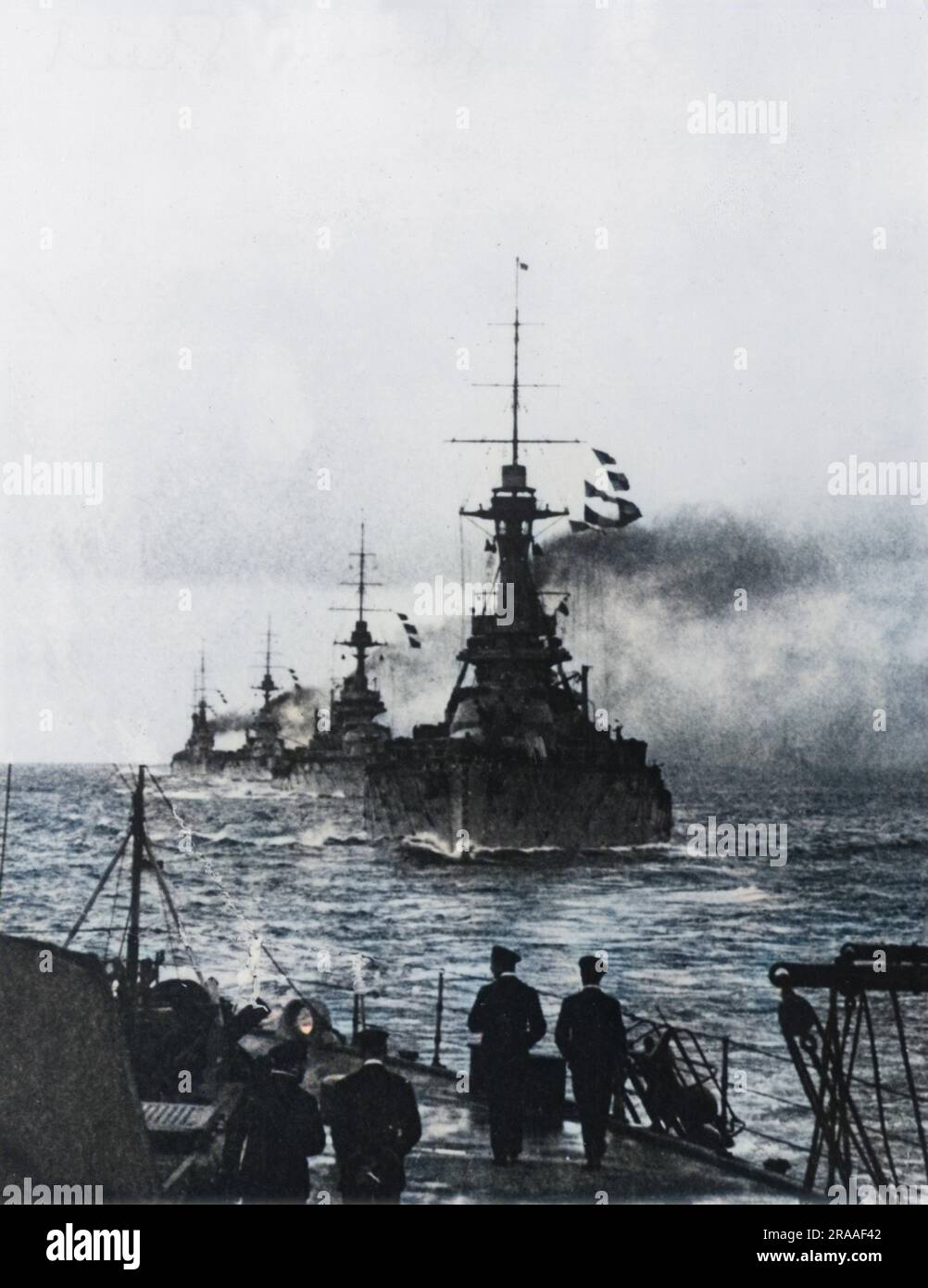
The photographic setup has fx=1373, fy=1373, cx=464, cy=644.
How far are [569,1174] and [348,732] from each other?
42.2 feet

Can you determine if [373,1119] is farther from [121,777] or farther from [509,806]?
[509,806]

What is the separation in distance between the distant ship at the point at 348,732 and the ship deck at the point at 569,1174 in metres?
4.77

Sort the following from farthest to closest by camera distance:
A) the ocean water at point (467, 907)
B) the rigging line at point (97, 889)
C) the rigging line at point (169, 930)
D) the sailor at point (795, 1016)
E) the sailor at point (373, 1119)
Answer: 1. the rigging line at point (169, 930)
2. the ocean water at point (467, 907)
3. the rigging line at point (97, 889)
4. the sailor at point (795, 1016)
5. the sailor at point (373, 1119)

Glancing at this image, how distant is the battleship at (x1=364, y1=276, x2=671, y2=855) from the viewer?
50.8 feet

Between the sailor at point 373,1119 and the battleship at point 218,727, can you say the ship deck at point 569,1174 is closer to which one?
the sailor at point 373,1119

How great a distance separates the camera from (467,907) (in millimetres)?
12961

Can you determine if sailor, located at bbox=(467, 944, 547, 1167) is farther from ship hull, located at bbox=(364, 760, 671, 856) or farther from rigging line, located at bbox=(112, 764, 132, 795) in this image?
ship hull, located at bbox=(364, 760, 671, 856)

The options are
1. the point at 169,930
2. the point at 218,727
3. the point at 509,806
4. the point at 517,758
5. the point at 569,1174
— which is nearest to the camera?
the point at 569,1174

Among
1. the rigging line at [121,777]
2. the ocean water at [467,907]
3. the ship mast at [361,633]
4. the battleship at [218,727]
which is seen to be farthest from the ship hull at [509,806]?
the rigging line at [121,777]

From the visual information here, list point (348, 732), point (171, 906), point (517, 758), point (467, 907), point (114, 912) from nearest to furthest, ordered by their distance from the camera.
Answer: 1. point (171, 906)
2. point (114, 912)
3. point (467, 907)
4. point (348, 732)
5. point (517, 758)

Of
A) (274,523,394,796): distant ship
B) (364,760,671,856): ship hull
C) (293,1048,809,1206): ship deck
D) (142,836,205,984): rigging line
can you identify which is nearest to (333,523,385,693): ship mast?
(274,523,394,796): distant ship

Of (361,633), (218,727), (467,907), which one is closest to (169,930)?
(218,727)

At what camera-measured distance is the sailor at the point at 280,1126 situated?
6.62 meters
